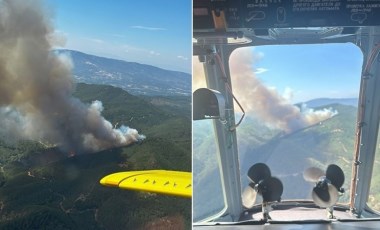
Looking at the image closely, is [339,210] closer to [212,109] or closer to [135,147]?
[212,109]

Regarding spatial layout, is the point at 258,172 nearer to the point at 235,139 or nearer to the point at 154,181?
the point at 235,139

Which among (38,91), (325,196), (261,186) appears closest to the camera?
(38,91)

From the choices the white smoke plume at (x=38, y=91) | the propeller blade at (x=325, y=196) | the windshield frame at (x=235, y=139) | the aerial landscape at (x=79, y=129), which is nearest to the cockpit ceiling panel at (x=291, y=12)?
the windshield frame at (x=235, y=139)

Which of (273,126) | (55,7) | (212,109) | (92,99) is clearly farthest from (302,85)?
(55,7)

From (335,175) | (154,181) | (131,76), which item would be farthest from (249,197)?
(131,76)

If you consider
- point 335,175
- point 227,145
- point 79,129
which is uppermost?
point 79,129

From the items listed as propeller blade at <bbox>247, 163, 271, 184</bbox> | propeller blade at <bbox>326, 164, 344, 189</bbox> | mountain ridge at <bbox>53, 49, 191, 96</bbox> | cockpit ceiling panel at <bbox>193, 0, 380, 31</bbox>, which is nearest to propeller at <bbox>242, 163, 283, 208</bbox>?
propeller blade at <bbox>247, 163, 271, 184</bbox>

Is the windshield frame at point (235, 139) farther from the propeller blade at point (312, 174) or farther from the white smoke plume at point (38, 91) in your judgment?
the white smoke plume at point (38, 91)
